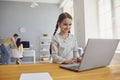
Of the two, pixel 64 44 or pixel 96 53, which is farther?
pixel 64 44

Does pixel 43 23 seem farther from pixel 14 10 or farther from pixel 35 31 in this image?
pixel 14 10

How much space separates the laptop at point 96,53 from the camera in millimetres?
865

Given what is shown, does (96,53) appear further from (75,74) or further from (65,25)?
(65,25)

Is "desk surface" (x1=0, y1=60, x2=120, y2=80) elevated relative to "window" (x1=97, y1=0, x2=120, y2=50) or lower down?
lower down

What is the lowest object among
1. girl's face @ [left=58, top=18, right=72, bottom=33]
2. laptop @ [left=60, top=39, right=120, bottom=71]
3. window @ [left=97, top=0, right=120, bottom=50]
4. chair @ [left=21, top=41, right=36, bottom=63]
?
chair @ [left=21, top=41, right=36, bottom=63]

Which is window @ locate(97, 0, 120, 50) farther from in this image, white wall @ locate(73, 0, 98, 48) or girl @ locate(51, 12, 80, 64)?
girl @ locate(51, 12, 80, 64)

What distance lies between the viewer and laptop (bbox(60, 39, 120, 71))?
0.86 m

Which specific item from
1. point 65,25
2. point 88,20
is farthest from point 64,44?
point 88,20

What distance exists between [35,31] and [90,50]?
6438 millimetres

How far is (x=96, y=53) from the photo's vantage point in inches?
37.0

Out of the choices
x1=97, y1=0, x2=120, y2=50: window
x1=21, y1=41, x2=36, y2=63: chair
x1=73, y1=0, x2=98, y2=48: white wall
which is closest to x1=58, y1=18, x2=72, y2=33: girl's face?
x1=97, y1=0, x2=120, y2=50: window

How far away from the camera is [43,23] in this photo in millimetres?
7246

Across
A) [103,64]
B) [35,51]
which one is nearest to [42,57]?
[35,51]

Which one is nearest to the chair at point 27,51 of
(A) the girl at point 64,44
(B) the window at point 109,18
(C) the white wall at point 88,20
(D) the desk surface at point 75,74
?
(C) the white wall at point 88,20
